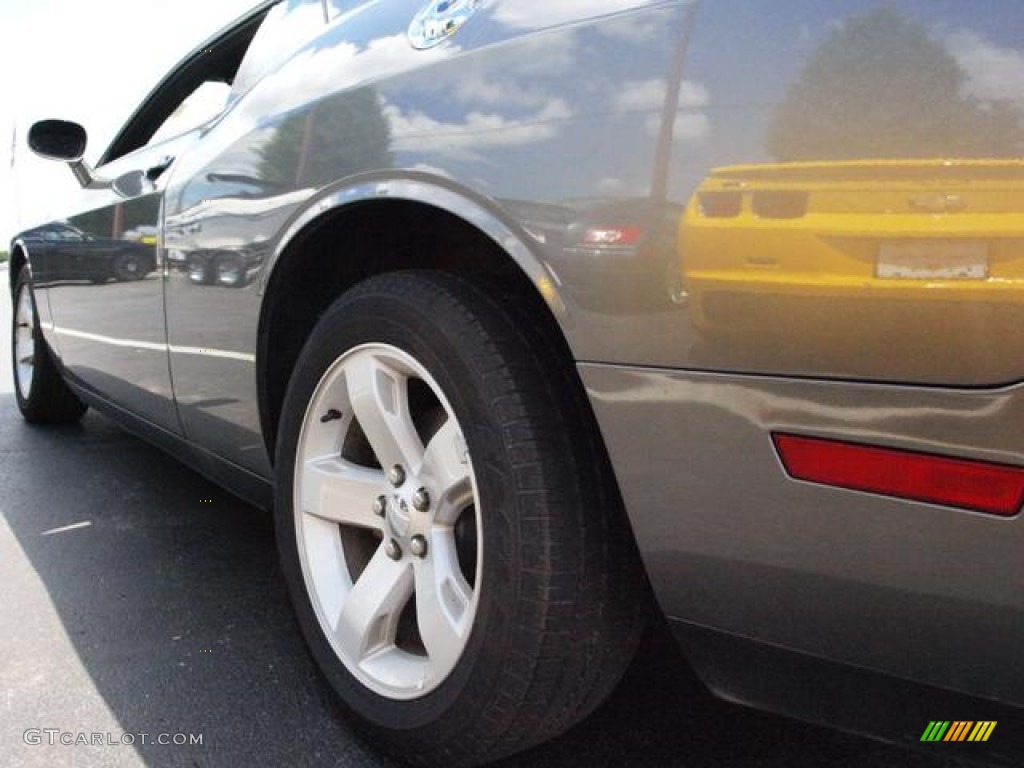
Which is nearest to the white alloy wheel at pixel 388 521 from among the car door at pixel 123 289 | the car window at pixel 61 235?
the car door at pixel 123 289

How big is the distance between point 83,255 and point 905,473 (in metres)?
2.93

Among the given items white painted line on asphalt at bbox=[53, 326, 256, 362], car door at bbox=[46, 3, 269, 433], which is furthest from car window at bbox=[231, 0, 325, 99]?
white painted line on asphalt at bbox=[53, 326, 256, 362]

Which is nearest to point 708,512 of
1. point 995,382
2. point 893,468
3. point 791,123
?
point 893,468

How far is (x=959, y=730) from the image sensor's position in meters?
1.08

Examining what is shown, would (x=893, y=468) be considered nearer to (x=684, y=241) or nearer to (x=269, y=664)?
(x=684, y=241)

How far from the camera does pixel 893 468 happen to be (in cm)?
102

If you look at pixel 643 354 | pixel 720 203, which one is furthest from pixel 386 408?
pixel 720 203

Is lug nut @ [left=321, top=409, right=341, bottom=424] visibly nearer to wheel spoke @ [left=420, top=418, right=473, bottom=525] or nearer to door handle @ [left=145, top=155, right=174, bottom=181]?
wheel spoke @ [left=420, top=418, right=473, bottom=525]

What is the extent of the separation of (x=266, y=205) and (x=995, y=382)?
1.44 metres

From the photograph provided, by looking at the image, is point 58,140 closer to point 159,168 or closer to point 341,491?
point 159,168

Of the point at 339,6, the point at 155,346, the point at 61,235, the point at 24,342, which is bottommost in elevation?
the point at 24,342

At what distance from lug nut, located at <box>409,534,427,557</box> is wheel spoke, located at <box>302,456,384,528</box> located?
12 cm

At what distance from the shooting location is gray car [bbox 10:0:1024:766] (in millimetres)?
977

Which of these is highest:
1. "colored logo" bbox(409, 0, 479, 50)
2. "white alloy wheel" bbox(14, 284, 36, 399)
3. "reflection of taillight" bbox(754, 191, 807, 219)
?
"colored logo" bbox(409, 0, 479, 50)
